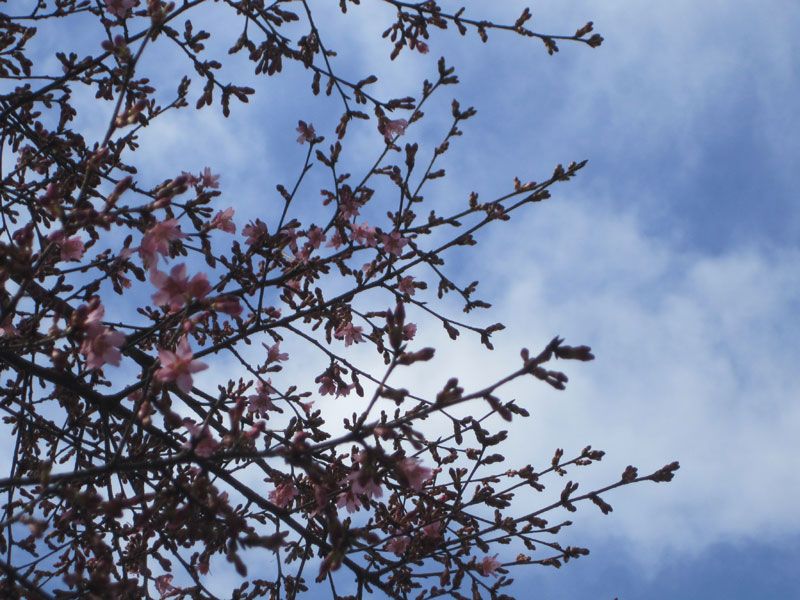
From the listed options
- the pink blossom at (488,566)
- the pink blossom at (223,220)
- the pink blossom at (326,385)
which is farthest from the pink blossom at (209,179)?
the pink blossom at (488,566)

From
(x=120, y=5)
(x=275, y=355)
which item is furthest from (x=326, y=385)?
(x=120, y=5)

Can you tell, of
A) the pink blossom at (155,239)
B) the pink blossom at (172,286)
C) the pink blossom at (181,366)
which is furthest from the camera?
the pink blossom at (155,239)

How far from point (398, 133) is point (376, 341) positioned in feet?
4.64

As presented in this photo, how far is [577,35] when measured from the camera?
4441mm

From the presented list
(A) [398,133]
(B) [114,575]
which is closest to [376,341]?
(A) [398,133]

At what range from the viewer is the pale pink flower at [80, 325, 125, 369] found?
2.45 m

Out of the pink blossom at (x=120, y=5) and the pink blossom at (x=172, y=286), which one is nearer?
the pink blossom at (x=172, y=286)

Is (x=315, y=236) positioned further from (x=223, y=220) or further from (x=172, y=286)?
(x=172, y=286)

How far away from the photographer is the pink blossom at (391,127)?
4.53 meters

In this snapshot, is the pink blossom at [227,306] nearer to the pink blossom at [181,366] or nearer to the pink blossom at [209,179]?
the pink blossom at [181,366]

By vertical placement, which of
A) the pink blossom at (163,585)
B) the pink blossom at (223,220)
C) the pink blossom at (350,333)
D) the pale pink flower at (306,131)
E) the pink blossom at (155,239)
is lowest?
the pink blossom at (163,585)

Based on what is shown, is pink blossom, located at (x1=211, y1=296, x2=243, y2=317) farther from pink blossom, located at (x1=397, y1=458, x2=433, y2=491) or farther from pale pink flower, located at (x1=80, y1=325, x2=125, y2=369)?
pink blossom, located at (x1=397, y1=458, x2=433, y2=491)

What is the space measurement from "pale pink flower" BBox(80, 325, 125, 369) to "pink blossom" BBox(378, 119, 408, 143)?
2.56 meters

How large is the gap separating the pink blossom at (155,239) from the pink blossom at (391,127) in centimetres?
198
